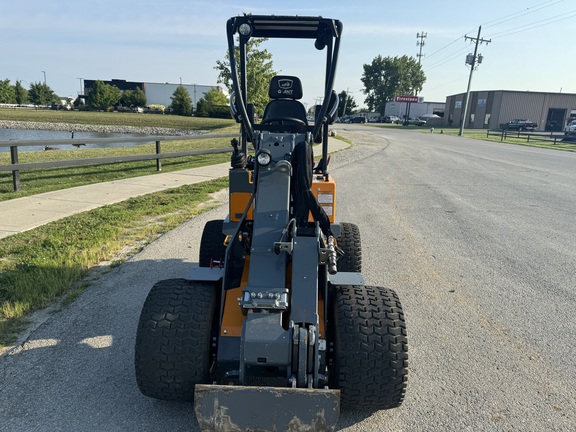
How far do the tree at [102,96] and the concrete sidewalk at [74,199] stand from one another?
70510 mm

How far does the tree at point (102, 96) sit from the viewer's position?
2931 inches

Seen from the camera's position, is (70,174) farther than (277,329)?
Yes

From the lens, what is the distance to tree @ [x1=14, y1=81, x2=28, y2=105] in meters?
87.8

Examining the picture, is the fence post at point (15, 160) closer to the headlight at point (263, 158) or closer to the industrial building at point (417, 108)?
the headlight at point (263, 158)

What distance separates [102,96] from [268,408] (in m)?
81.0

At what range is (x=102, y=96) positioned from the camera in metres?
74.8

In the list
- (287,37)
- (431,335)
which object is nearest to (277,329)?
(431,335)

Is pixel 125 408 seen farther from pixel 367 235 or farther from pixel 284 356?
pixel 367 235

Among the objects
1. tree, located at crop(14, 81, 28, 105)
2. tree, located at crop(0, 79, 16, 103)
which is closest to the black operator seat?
tree, located at crop(0, 79, 16, 103)

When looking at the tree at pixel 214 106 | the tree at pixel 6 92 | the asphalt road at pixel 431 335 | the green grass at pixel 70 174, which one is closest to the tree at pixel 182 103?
the tree at pixel 214 106

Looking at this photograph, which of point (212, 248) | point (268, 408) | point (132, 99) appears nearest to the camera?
point (268, 408)

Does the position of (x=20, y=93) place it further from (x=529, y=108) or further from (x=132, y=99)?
(x=529, y=108)

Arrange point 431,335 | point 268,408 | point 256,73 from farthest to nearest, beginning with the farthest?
point 256,73 → point 431,335 → point 268,408

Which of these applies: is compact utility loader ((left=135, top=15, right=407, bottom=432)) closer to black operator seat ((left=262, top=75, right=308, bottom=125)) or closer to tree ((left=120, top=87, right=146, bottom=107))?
black operator seat ((left=262, top=75, right=308, bottom=125))
